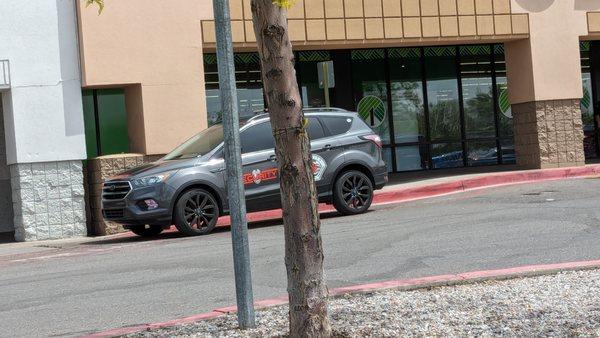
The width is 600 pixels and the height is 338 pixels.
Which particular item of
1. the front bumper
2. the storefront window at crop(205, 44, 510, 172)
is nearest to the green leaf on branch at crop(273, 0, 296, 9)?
the front bumper

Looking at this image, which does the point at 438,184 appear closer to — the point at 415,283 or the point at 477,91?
the point at 477,91

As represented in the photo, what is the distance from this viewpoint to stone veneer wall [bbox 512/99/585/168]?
74.9ft

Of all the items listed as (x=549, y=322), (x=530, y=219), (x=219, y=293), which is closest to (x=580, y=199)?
(x=530, y=219)

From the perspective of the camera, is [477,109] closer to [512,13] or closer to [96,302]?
[512,13]

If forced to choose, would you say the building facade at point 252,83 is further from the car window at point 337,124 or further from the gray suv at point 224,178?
the car window at point 337,124

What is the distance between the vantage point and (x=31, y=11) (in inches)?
738

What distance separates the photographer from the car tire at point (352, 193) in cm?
1728

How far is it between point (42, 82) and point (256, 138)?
463cm

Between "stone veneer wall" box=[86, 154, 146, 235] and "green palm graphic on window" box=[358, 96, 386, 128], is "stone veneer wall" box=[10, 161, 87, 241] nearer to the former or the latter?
"stone veneer wall" box=[86, 154, 146, 235]

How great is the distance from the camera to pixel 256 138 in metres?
16.7

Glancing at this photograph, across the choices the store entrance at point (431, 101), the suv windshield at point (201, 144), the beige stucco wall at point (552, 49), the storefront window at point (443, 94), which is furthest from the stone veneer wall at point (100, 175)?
Result: the storefront window at point (443, 94)

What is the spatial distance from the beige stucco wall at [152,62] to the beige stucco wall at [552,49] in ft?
24.2

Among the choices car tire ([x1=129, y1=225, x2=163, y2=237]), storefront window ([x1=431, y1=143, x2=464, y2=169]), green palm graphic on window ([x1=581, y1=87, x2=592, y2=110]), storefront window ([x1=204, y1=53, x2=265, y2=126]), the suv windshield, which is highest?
storefront window ([x1=204, y1=53, x2=265, y2=126])

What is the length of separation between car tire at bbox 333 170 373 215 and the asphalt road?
0.96 ft
